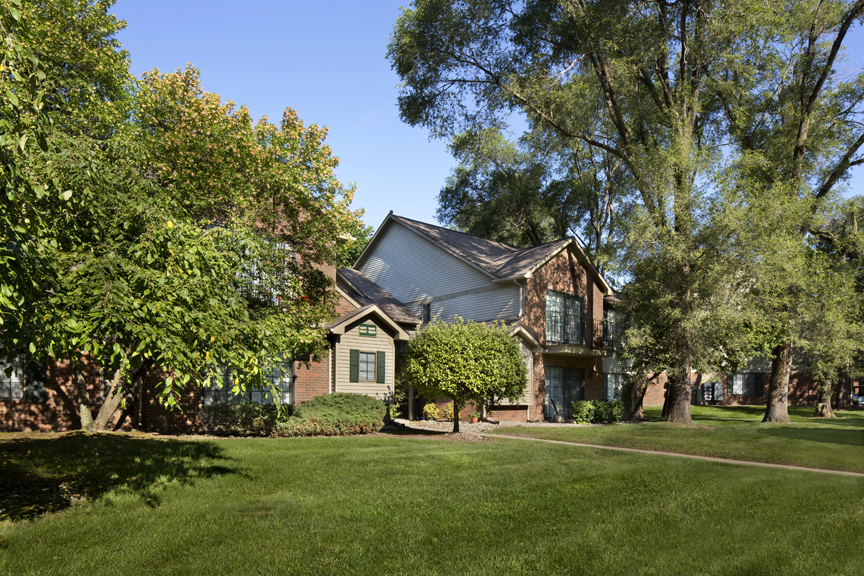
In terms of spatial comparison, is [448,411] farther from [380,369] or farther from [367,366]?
[367,366]

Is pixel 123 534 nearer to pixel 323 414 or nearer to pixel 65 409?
pixel 323 414

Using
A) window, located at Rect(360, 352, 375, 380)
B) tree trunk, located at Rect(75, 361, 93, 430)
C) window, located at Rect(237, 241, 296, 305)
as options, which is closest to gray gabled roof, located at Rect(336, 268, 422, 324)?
window, located at Rect(360, 352, 375, 380)

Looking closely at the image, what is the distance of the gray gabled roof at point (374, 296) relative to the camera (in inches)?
985

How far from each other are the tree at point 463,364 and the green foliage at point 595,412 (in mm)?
7932

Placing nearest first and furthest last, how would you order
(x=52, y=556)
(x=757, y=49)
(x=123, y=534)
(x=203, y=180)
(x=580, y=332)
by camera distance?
(x=52, y=556) < (x=123, y=534) < (x=203, y=180) < (x=757, y=49) < (x=580, y=332)

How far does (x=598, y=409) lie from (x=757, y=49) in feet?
50.1

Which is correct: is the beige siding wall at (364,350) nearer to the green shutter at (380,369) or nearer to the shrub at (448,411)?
the green shutter at (380,369)

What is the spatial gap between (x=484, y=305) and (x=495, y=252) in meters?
4.82

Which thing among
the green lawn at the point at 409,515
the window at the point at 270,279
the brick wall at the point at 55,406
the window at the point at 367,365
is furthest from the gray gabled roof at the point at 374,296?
the green lawn at the point at 409,515

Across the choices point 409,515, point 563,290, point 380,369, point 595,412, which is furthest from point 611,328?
point 409,515

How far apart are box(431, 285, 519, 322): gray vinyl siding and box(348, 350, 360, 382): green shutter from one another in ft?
22.9

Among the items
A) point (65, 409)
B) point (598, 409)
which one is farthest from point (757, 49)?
point (65, 409)

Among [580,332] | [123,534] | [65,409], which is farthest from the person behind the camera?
[580,332]

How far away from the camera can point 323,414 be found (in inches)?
669
